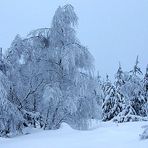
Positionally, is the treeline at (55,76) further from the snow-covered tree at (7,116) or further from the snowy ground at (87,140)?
the snowy ground at (87,140)

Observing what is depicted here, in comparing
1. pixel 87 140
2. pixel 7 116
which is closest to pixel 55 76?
pixel 7 116

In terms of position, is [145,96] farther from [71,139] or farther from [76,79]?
[71,139]

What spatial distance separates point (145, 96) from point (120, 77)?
2.55 metres

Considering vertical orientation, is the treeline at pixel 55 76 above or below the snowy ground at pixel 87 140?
above

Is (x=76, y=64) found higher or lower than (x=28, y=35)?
lower

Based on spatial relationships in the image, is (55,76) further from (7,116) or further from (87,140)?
(87,140)

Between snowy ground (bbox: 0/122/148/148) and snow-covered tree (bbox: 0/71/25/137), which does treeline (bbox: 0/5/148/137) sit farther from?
snowy ground (bbox: 0/122/148/148)

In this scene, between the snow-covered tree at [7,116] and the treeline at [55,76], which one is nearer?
the snow-covered tree at [7,116]

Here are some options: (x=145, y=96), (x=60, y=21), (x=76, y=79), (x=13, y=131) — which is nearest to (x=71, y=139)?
(x=13, y=131)

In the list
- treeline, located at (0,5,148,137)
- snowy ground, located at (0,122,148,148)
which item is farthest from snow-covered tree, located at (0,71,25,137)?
snowy ground, located at (0,122,148,148)

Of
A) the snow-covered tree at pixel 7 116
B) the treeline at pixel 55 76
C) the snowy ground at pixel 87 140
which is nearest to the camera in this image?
the snowy ground at pixel 87 140

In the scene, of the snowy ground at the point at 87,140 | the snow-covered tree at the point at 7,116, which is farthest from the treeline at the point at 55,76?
the snowy ground at the point at 87,140

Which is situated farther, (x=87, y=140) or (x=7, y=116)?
(x=7, y=116)

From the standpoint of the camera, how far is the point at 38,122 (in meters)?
16.8
